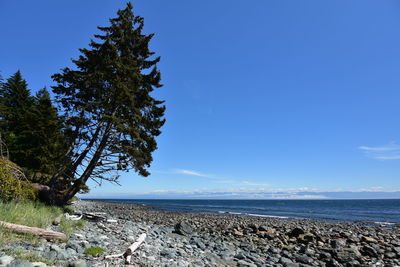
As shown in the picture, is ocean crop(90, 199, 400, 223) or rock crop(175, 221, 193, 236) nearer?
rock crop(175, 221, 193, 236)

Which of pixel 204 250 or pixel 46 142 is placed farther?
pixel 46 142

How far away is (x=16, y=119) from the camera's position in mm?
24234

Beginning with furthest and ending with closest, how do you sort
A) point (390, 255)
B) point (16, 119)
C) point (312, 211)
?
point (312, 211) < point (16, 119) < point (390, 255)

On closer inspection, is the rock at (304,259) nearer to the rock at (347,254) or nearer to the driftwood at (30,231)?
the rock at (347,254)

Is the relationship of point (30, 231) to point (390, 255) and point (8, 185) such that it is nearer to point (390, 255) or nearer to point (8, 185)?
point (8, 185)

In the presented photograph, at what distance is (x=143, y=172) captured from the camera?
46.8ft

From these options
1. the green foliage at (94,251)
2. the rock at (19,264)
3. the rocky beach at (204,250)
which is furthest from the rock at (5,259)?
the green foliage at (94,251)

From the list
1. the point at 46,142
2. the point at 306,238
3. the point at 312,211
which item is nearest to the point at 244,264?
the point at 306,238

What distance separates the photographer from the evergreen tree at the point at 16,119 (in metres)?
20.9

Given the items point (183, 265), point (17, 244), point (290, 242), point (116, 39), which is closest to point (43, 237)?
point (17, 244)

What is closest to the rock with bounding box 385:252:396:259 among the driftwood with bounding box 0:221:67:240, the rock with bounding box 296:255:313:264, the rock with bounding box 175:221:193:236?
the rock with bounding box 296:255:313:264

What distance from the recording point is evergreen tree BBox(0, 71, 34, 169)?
68.5 feet

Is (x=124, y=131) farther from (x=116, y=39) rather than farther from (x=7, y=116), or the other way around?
(x=7, y=116)

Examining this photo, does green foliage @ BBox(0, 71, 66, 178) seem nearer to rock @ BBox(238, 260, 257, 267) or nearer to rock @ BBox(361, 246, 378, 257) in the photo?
rock @ BBox(238, 260, 257, 267)
